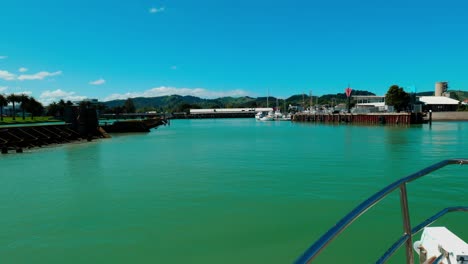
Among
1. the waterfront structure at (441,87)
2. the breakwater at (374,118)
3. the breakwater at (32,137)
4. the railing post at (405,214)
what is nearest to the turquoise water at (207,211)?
the railing post at (405,214)

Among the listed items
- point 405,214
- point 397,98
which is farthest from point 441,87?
point 405,214

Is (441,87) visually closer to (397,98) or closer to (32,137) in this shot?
(397,98)

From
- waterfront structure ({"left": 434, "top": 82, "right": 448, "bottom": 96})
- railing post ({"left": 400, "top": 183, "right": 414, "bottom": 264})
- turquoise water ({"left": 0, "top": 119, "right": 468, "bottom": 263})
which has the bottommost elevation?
turquoise water ({"left": 0, "top": 119, "right": 468, "bottom": 263})

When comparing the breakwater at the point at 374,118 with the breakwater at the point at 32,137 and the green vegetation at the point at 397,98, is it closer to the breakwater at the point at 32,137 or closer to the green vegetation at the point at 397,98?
the green vegetation at the point at 397,98

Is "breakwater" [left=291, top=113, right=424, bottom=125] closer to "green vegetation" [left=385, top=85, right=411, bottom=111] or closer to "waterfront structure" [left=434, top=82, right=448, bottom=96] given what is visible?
"green vegetation" [left=385, top=85, right=411, bottom=111]

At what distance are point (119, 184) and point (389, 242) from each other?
49.8 ft

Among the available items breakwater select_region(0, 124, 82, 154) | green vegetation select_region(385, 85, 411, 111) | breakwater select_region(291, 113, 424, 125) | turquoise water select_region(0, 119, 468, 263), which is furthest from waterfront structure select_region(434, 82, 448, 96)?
breakwater select_region(0, 124, 82, 154)

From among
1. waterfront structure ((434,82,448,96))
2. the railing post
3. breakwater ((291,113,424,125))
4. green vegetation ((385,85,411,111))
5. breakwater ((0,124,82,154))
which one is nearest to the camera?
the railing post

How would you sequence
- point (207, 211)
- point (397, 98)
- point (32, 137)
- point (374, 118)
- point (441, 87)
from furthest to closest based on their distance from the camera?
point (441, 87) < point (397, 98) < point (374, 118) < point (32, 137) < point (207, 211)

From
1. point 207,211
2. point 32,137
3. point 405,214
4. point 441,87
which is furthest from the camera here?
point 441,87

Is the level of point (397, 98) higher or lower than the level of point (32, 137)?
higher

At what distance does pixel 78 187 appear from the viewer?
19.7 meters

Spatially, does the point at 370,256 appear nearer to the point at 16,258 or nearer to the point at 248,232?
the point at 248,232

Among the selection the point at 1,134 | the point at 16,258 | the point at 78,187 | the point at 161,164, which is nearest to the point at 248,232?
the point at 16,258
